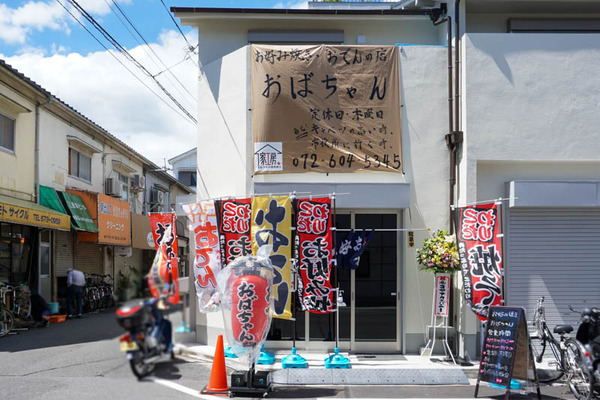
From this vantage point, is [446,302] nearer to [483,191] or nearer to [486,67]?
[483,191]

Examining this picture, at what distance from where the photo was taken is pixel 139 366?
1.52 metres

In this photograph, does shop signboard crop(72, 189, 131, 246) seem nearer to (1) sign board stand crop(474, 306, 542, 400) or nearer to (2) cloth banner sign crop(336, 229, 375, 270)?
(1) sign board stand crop(474, 306, 542, 400)

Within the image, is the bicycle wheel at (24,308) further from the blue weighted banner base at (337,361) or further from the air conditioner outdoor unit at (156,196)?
the blue weighted banner base at (337,361)

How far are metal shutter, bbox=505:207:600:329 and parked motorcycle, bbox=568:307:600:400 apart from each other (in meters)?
2.93

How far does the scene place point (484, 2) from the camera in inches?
455

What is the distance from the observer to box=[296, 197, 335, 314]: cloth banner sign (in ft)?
33.7

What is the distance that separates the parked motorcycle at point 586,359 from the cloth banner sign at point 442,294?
276 centimetres

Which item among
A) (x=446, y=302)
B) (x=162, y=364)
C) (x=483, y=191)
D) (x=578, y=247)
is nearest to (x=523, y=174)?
(x=483, y=191)

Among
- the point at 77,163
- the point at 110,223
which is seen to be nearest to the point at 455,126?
the point at 77,163

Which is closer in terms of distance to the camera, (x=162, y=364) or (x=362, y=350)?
(x=162, y=364)

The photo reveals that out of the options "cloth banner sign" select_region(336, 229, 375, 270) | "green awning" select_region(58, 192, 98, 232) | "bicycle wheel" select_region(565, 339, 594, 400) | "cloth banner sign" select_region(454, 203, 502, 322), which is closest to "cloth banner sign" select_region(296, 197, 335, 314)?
"cloth banner sign" select_region(336, 229, 375, 270)

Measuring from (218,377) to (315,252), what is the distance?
9.70 feet

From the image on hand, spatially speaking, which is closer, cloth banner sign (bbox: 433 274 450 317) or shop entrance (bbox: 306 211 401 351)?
cloth banner sign (bbox: 433 274 450 317)

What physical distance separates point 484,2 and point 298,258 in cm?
675
